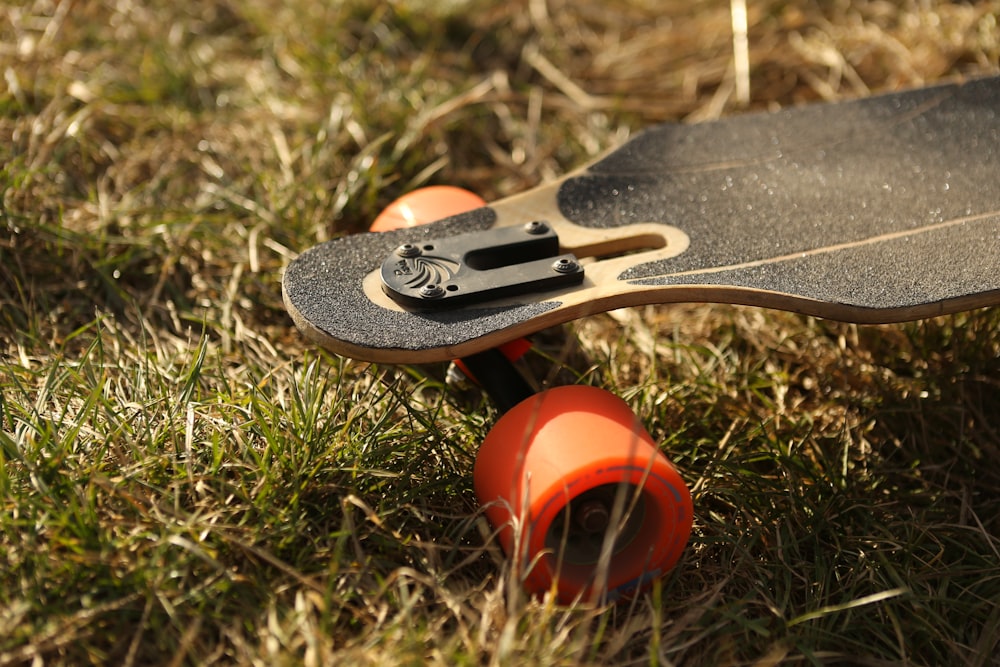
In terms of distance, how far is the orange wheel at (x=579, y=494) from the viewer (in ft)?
4.78

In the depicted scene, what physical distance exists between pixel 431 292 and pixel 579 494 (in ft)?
1.58

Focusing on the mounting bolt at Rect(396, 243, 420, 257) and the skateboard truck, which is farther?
the mounting bolt at Rect(396, 243, 420, 257)

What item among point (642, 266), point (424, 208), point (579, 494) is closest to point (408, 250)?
point (424, 208)

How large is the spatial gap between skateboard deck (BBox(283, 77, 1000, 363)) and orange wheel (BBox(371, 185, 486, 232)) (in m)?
0.09

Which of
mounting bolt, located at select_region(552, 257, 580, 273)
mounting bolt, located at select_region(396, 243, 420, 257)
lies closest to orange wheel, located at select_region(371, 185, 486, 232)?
mounting bolt, located at select_region(396, 243, 420, 257)

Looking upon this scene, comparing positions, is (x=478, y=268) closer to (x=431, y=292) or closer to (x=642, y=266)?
(x=431, y=292)

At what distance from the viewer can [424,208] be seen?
6.94 ft

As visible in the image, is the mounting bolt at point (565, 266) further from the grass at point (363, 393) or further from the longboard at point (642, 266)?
the grass at point (363, 393)

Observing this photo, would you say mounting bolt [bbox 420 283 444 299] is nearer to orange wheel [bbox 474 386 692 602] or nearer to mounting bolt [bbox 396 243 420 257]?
mounting bolt [bbox 396 243 420 257]

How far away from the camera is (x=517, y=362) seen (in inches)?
80.7

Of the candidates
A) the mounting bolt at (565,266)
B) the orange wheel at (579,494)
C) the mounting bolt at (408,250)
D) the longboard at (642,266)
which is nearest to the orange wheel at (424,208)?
the longboard at (642,266)

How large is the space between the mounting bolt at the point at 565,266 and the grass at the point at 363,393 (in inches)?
11.7

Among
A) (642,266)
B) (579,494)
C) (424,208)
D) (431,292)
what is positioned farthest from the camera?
(424,208)

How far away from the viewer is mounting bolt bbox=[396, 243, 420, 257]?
6.05 feet
